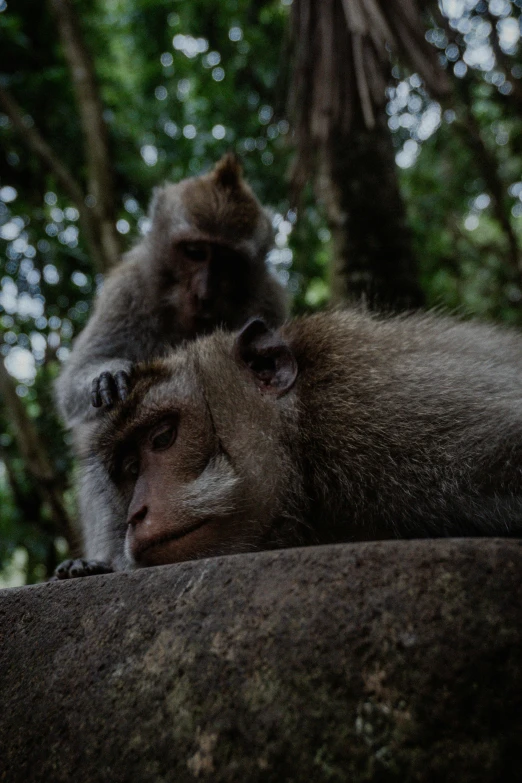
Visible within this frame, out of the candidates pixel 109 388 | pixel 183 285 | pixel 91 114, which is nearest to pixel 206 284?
pixel 183 285

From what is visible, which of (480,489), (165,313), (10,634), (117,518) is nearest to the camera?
(10,634)

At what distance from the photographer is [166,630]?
171 cm

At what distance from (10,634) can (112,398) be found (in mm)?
1386

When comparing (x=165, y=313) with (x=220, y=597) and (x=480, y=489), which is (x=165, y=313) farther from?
(x=220, y=597)

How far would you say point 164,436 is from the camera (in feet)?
8.71

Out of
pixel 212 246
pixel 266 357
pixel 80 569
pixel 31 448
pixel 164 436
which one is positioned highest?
pixel 212 246

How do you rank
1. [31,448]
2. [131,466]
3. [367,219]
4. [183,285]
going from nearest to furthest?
[131,466]
[183,285]
[367,219]
[31,448]

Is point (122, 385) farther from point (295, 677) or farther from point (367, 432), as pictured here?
point (295, 677)

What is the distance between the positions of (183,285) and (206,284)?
0.73ft

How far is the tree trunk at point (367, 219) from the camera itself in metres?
5.21

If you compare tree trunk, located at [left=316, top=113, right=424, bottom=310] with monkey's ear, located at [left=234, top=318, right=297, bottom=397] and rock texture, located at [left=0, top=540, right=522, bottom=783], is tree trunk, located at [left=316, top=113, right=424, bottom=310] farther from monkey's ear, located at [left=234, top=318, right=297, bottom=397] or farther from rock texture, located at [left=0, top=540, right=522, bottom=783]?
rock texture, located at [left=0, top=540, right=522, bottom=783]

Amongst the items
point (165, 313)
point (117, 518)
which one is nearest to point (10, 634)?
point (117, 518)

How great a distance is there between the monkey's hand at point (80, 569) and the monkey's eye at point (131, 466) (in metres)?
0.47

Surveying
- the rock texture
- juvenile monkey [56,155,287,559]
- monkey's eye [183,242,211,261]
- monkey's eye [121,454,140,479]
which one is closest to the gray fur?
monkey's eye [121,454,140,479]
